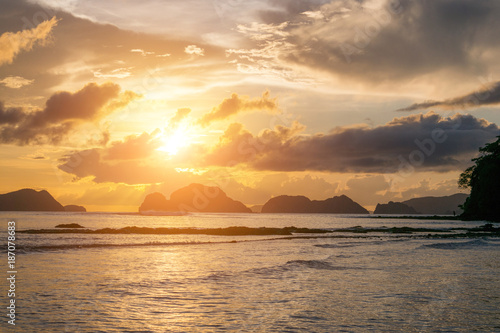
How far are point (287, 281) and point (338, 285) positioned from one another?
3498 mm

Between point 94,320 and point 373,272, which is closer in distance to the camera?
point 94,320

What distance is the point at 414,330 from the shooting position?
1552 cm

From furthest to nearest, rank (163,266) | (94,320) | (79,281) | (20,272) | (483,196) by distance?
(483,196) → (163,266) → (20,272) → (79,281) → (94,320)

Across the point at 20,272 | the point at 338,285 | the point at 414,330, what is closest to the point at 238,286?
the point at 338,285

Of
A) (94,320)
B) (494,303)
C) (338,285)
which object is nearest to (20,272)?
(94,320)

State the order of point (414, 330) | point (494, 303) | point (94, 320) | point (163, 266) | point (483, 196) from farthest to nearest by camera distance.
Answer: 1. point (483, 196)
2. point (163, 266)
3. point (494, 303)
4. point (94, 320)
5. point (414, 330)

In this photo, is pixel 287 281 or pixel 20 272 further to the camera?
pixel 20 272

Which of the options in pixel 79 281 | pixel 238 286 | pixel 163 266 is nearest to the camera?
pixel 238 286

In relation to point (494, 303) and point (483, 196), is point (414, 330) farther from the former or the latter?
point (483, 196)

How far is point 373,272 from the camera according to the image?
1224 inches

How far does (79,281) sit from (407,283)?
21.6 metres

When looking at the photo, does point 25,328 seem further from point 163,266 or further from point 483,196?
point 483,196

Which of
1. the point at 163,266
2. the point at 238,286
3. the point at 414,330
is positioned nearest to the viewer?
the point at 414,330

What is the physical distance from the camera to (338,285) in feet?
84.3
